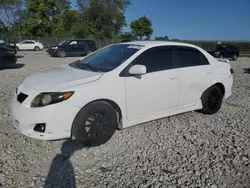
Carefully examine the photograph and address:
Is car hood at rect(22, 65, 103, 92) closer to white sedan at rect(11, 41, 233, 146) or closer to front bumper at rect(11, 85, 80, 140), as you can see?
white sedan at rect(11, 41, 233, 146)

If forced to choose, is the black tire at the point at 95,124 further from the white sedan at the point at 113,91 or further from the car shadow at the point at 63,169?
the car shadow at the point at 63,169

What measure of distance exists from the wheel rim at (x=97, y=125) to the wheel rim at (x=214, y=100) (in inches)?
97.9

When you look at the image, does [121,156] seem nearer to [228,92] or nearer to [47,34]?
[228,92]

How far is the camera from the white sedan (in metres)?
3.14

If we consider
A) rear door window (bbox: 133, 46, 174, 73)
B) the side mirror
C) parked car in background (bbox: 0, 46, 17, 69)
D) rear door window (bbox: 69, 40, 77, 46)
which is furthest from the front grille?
rear door window (bbox: 69, 40, 77, 46)

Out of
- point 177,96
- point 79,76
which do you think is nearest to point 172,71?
point 177,96

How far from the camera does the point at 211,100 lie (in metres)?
4.94

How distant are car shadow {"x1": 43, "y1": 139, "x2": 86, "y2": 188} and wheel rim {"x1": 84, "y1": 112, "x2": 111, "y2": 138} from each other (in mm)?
321

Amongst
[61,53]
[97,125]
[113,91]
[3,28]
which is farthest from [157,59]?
[3,28]

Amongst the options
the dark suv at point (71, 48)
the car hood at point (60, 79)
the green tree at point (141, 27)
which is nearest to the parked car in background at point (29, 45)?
the dark suv at point (71, 48)

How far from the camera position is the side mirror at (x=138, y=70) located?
11.5 feet

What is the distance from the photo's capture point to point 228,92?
529 centimetres

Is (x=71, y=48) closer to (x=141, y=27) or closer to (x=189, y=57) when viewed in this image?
(x=189, y=57)

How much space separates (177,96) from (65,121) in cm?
213
